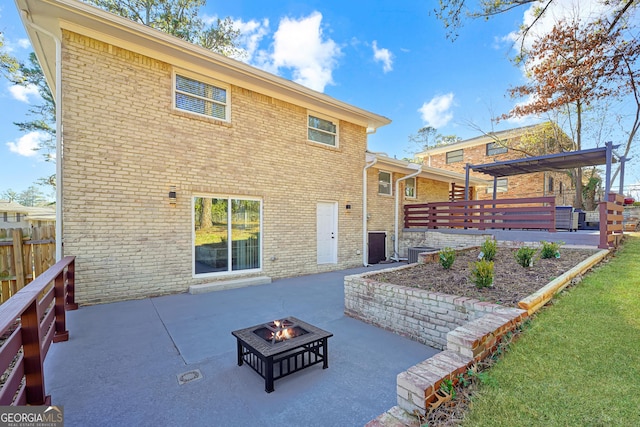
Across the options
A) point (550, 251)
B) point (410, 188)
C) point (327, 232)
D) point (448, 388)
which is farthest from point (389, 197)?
point (448, 388)

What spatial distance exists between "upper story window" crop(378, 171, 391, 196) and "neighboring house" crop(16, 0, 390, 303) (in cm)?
335

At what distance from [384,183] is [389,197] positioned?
2.05 ft

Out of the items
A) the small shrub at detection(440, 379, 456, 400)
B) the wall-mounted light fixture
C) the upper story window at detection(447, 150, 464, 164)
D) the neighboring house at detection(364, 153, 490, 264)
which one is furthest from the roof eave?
the upper story window at detection(447, 150, 464, 164)

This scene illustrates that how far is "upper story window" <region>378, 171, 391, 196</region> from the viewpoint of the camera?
37.8ft

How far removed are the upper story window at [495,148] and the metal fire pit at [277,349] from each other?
753 inches

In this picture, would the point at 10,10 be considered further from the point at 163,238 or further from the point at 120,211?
the point at 163,238

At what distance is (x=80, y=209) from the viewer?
17.5 feet

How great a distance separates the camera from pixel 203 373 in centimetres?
303

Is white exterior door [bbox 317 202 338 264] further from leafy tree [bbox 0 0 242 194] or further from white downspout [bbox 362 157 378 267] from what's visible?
leafy tree [bbox 0 0 242 194]

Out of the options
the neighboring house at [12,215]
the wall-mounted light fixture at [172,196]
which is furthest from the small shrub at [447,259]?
the neighboring house at [12,215]

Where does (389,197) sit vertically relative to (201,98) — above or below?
below

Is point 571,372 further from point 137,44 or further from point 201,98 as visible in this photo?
point 137,44

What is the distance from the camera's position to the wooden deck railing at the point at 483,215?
9.14m

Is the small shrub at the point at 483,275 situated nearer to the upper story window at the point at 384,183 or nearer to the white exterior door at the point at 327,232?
the white exterior door at the point at 327,232
